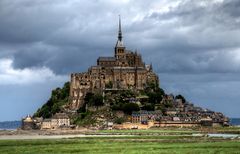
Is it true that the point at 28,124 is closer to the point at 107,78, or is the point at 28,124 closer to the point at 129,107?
the point at 107,78

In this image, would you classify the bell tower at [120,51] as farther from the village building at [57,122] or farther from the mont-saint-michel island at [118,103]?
the village building at [57,122]

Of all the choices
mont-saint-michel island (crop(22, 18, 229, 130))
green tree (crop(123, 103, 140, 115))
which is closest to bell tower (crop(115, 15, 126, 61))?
mont-saint-michel island (crop(22, 18, 229, 130))

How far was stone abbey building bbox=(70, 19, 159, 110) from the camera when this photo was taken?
160750 mm

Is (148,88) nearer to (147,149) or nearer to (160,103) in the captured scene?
(160,103)

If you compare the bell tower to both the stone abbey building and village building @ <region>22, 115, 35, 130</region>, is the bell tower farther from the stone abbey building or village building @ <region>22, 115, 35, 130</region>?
village building @ <region>22, 115, 35, 130</region>

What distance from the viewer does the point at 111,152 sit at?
67.1 meters

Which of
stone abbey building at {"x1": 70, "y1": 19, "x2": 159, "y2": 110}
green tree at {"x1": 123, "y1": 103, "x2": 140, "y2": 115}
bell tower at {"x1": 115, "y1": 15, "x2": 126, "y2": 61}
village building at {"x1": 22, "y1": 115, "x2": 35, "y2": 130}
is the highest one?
bell tower at {"x1": 115, "y1": 15, "x2": 126, "y2": 61}

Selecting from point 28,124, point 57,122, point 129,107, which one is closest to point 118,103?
point 129,107

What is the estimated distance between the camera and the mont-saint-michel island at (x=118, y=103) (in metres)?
148

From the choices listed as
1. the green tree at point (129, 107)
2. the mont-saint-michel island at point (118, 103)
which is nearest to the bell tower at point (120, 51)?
the mont-saint-michel island at point (118, 103)

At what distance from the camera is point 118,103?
152 metres

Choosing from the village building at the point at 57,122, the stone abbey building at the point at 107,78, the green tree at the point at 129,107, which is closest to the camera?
the green tree at the point at 129,107

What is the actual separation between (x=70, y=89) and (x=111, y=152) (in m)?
99.1

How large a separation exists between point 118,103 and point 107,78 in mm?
11965
